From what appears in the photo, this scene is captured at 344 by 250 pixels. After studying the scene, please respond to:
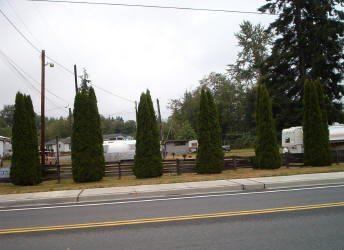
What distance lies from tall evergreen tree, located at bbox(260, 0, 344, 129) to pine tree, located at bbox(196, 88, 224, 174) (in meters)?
18.0

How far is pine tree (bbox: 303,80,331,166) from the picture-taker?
A: 2300cm

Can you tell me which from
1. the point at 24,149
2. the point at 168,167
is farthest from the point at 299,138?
the point at 24,149

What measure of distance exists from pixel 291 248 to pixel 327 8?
36312 millimetres

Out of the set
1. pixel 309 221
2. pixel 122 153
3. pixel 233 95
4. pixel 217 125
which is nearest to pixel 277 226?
pixel 309 221

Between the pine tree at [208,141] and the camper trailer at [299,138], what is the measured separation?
11.8 meters

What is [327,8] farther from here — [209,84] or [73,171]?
[209,84]

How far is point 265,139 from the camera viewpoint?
23.2 meters

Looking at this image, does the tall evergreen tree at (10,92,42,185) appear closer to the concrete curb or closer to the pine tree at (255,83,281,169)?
the concrete curb

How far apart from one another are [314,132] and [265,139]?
9.32ft

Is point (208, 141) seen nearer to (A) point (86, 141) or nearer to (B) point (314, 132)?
(B) point (314, 132)

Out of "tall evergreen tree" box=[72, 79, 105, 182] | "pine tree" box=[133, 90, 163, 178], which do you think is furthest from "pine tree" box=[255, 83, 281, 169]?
"tall evergreen tree" box=[72, 79, 105, 182]

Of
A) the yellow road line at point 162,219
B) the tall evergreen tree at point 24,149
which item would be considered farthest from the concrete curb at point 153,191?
the yellow road line at point 162,219

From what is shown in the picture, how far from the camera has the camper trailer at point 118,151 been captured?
3994 centimetres

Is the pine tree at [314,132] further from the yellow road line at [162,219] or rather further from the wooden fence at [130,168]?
the yellow road line at [162,219]
